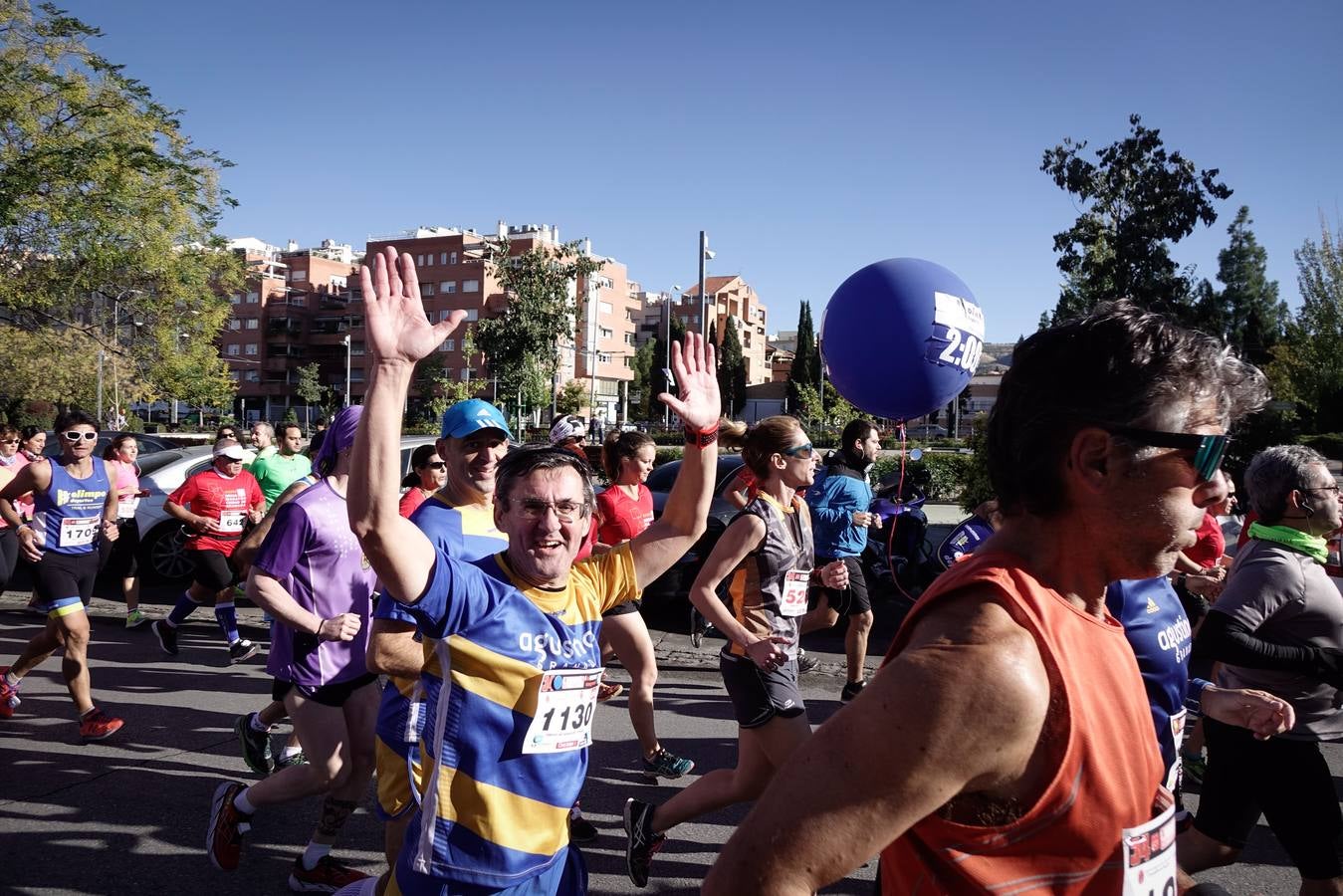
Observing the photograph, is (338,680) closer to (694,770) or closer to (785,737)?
(785,737)

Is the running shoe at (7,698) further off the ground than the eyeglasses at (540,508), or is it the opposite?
the eyeglasses at (540,508)

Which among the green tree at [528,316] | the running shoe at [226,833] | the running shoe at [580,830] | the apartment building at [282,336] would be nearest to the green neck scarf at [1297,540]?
the running shoe at [580,830]

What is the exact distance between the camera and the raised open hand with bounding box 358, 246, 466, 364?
197 cm

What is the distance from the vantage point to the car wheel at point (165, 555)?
1039cm

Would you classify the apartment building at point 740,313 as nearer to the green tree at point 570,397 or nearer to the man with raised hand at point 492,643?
the green tree at point 570,397

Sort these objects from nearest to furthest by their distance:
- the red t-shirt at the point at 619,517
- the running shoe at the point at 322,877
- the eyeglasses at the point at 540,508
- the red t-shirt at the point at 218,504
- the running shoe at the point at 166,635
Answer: the eyeglasses at the point at 540,508 → the running shoe at the point at 322,877 → the red t-shirt at the point at 619,517 → the running shoe at the point at 166,635 → the red t-shirt at the point at 218,504

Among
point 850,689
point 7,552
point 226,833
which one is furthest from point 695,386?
point 7,552

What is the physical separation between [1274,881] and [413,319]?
4232 millimetres

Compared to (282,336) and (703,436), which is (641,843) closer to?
(703,436)

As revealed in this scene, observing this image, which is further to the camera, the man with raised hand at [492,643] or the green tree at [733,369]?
the green tree at [733,369]

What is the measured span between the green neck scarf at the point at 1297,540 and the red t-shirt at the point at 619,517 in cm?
396

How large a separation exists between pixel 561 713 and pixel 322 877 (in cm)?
193

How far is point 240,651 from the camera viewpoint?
751 cm

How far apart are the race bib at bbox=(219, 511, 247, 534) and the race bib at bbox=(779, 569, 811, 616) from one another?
19.9ft
